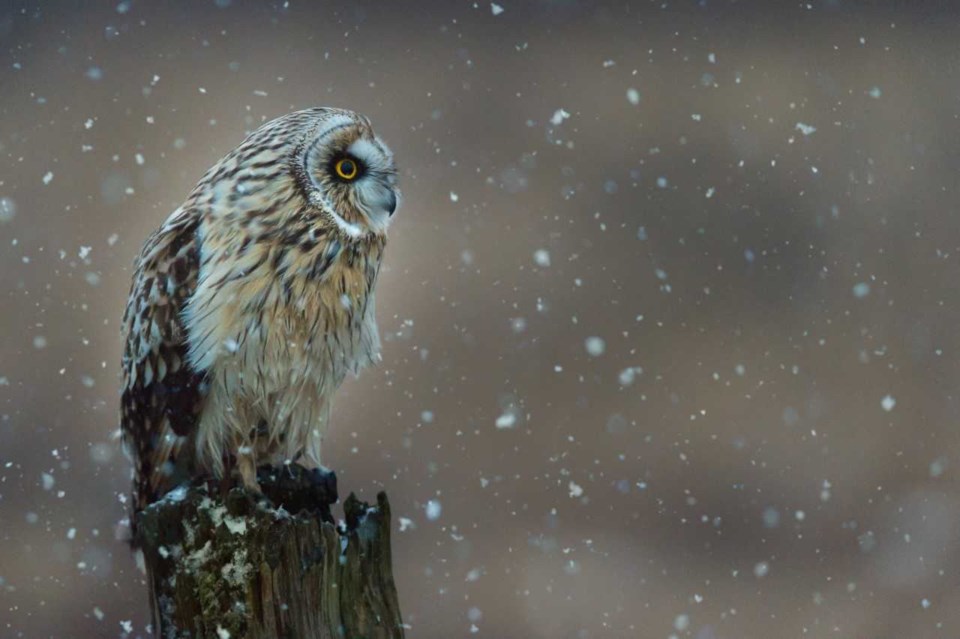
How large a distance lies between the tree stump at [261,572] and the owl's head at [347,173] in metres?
0.64

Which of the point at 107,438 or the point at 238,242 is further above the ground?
the point at 107,438

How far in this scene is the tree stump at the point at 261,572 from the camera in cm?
149

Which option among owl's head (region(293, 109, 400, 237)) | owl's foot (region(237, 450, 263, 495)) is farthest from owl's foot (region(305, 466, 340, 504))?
owl's head (region(293, 109, 400, 237))

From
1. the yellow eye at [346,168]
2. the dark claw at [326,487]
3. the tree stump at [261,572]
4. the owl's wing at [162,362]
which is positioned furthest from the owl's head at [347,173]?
the tree stump at [261,572]

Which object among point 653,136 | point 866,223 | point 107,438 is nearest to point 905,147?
point 866,223

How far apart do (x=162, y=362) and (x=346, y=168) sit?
0.54m

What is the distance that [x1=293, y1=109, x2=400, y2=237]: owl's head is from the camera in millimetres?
1948

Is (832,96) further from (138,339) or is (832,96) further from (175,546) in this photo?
(175,546)

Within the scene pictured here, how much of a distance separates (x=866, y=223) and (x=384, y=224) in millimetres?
2498

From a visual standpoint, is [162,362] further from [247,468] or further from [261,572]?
[261,572]

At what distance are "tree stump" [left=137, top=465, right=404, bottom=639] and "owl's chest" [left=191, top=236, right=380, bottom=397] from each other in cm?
40

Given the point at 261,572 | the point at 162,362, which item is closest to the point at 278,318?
the point at 162,362

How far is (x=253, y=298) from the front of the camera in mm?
1917

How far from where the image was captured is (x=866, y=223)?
12.7ft
